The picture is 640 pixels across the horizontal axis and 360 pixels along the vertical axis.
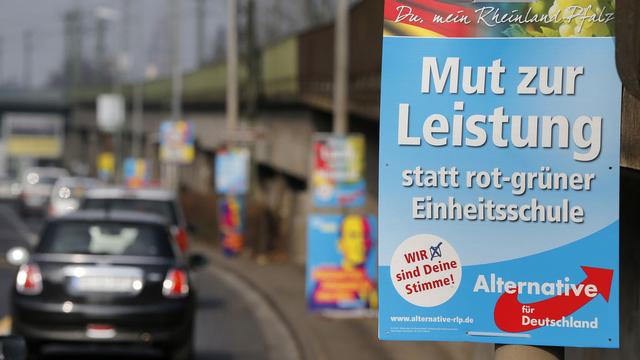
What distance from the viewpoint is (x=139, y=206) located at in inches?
882

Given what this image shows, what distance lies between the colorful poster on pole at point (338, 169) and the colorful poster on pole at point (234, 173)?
14.6 metres

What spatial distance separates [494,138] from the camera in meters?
5.58

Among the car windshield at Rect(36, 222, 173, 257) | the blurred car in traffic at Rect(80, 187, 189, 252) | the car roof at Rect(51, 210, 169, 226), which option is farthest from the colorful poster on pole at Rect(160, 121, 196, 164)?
the car windshield at Rect(36, 222, 173, 257)

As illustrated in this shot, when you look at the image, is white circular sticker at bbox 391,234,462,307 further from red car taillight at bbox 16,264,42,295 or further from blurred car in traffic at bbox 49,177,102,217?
blurred car in traffic at bbox 49,177,102,217

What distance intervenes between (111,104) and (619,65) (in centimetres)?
8161

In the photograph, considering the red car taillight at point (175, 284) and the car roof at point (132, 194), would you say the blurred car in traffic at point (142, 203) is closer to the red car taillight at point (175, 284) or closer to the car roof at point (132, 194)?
the car roof at point (132, 194)

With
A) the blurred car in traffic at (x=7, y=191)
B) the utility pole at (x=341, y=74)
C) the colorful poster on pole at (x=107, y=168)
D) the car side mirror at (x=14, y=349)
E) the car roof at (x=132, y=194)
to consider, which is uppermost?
Answer: the utility pole at (x=341, y=74)

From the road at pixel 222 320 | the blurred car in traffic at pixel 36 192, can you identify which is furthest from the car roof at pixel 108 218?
the blurred car in traffic at pixel 36 192

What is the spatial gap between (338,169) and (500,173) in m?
15.4

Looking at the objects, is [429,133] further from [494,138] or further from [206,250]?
[206,250]

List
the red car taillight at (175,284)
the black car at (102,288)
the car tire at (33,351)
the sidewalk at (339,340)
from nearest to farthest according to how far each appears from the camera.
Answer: the black car at (102,288) < the car tire at (33,351) < the red car taillight at (175,284) < the sidewalk at (339,340)

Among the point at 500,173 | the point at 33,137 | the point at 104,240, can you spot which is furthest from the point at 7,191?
the point at 500,173

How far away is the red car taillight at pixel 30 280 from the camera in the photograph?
1391 centimetres

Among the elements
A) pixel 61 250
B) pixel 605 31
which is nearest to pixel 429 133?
pixel 605 31
